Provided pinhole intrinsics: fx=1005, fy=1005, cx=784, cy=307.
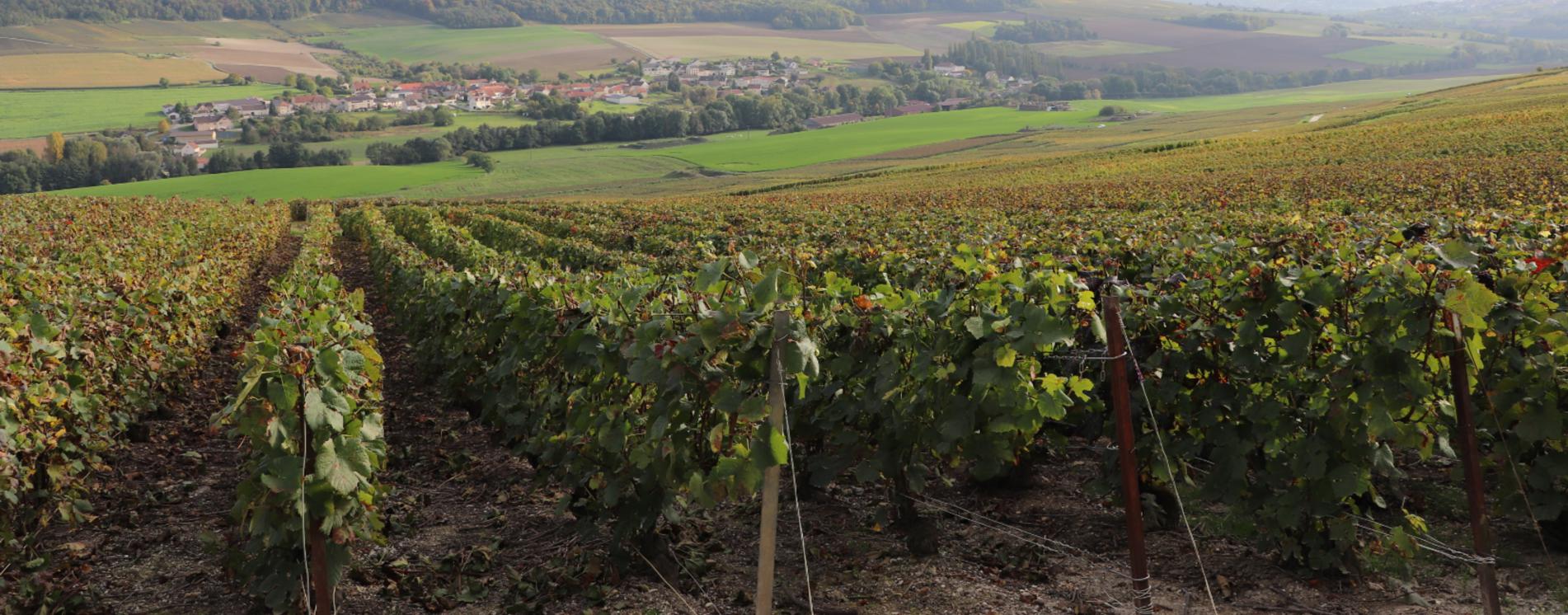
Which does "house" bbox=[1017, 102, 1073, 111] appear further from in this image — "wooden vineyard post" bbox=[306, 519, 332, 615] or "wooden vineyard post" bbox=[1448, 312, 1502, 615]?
"wooden vineyard post" bbox=[306, 519, 332, 615]

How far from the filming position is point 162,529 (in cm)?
663

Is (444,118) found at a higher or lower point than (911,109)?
lower

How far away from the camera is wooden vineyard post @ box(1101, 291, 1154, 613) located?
12.6ft

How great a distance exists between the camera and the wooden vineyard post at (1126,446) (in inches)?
151

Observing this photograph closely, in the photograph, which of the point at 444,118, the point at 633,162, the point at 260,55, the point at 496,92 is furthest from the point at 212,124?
the point at 260,55

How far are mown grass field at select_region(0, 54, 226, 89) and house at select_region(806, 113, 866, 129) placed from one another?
94252mm

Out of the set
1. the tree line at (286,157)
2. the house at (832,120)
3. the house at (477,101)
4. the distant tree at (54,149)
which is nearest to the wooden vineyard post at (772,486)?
the tree line at (286,157)

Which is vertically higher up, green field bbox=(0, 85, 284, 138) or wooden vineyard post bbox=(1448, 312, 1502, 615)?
wooden vineyard post bbox=(1448, 312, 1502, 615)

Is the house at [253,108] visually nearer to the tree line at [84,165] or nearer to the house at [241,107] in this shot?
the house at [241,107]

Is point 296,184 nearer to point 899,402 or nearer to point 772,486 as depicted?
point 899,402

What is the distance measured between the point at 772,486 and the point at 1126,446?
145 centimetres

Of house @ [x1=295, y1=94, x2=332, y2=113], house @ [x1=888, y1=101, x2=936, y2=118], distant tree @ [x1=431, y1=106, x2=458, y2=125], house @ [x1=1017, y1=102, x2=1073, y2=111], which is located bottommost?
distant tree @ [x1=431, y1=106, x2=458, y2=125]

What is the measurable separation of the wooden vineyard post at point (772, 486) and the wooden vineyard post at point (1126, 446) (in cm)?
128

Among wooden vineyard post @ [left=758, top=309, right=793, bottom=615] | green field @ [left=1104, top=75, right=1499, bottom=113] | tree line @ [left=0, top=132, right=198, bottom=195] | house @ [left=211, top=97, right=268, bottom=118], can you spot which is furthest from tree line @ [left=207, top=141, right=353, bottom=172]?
wooden vineyard post @ [left=758, top=309, right=793, bottom=615]
